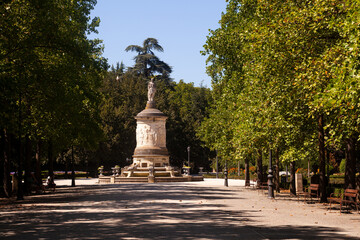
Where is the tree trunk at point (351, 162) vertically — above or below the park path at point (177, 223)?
above

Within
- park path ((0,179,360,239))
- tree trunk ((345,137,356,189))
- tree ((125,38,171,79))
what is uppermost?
tree ((125,38,171,79))

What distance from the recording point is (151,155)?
60.5 metres

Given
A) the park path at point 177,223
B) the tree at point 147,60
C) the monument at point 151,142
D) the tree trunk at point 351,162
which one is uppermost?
the tree at point 147,60

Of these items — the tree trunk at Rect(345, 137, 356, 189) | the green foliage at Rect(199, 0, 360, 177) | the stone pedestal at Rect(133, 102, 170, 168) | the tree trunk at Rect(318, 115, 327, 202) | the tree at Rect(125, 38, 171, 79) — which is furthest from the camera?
the tree at Rect(125, 38, 171, 79)

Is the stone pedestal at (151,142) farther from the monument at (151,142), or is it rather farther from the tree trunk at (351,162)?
the tree trunk at (351,162)

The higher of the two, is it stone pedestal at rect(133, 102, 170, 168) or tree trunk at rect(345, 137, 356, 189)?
stone pedestal at rect(133, 102, 170, 168)

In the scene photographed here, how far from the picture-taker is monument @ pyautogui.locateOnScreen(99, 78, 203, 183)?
57844 millimetres

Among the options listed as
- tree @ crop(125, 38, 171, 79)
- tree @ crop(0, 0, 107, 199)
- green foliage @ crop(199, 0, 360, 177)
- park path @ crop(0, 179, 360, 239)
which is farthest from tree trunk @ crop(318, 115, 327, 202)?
tree @ crop(125, 38, 171, 79)

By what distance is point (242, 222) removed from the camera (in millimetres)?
15312

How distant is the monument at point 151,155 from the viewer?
2277 inches

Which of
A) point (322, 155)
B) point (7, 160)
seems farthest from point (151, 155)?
point (322, 155)

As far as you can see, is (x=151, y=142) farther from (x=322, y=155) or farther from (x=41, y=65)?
(x=322, y=155)

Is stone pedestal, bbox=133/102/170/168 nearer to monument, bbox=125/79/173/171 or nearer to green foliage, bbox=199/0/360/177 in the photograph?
monument, bbox=125/79/173/171

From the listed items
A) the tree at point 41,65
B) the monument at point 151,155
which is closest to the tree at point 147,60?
the monument at point 151,155
